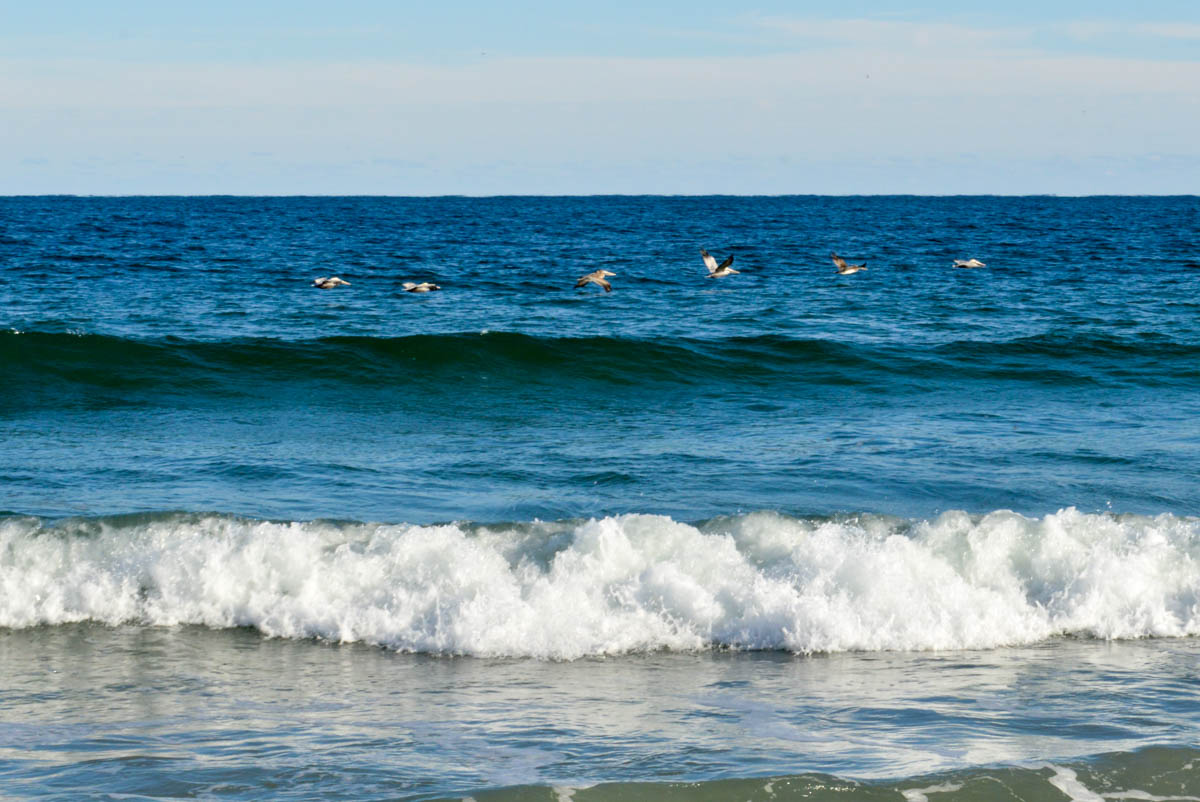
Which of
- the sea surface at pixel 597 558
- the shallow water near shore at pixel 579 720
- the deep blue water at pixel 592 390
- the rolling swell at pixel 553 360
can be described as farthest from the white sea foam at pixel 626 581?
the rolling swell at pixel 553 360

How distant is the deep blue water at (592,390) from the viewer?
1112cm

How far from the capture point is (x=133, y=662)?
761cm

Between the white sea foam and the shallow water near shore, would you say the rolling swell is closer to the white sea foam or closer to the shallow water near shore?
the white sea foam

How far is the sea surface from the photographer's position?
597cm

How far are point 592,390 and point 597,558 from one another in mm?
8060

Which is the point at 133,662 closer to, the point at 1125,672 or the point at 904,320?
the point at 1125,672

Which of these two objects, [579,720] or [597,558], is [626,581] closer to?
[597,558]

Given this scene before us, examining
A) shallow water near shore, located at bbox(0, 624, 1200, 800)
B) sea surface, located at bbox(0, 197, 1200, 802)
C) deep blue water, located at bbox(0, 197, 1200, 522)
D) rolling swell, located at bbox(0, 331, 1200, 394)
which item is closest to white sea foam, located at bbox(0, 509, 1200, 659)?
sea surface, located at bbox(0, 197, 1200, 802)

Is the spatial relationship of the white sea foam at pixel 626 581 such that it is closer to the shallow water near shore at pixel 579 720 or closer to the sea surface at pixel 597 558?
the sea surface at pixel 597 558

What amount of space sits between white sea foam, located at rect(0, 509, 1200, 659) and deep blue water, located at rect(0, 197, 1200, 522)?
1142 mm

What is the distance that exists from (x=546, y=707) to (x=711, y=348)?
12265 millimetres

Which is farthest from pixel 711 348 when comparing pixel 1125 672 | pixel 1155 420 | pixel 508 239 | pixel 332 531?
pixel 508 239

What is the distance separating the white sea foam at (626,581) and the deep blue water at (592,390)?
1.14 meters

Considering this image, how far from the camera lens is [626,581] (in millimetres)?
8555
